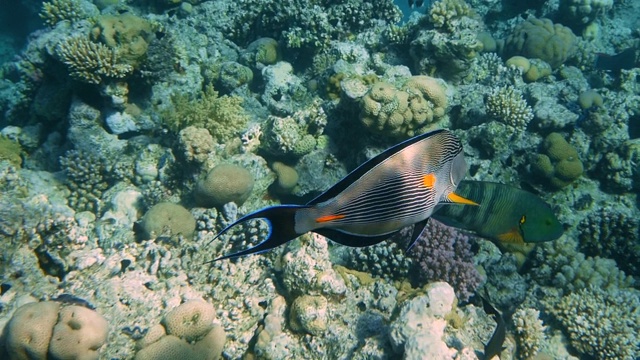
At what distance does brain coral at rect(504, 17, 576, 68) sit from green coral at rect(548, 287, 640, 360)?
678 cm

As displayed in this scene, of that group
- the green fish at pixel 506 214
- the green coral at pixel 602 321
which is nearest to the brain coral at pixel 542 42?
the green coral at pixel 602 321

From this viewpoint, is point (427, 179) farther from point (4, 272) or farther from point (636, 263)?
point (636, 263)

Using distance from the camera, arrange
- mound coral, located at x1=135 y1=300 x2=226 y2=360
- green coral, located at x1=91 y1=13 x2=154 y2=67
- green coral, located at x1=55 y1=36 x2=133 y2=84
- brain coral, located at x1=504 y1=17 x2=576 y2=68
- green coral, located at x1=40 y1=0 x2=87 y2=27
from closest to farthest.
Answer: mound coral, located at x1=135 y1=300 x2=226 y2=360 < green coral, located at x1=55 y1=36 x2=133 y2=84 < green coral, located at x1=91 y1=13 x2=154 y2=67 < green coral, located at x1=40 y1=0 x2=87 y2=27 < brain coral, located at x1=504 y1=17 x2=576 y2=68

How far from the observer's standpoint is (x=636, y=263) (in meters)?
5.66

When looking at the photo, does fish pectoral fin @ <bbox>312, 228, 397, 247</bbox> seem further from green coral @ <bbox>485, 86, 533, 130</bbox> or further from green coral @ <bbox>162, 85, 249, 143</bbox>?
green coral @ <bbox>485, 86, 533, 130</bbox>

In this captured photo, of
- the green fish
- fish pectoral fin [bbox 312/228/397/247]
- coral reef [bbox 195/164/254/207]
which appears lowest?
coral reef [bbox 195/164/254/207]

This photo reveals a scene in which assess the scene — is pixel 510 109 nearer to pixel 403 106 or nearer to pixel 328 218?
pixel 403 106

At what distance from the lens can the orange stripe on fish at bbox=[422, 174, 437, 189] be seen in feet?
5.46

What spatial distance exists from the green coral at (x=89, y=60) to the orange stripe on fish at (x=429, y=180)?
240 inches

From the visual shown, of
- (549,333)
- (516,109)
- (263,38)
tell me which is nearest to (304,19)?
(263,38)

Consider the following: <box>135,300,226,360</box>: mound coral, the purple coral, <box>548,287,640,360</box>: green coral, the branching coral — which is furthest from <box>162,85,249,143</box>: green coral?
the branching coral

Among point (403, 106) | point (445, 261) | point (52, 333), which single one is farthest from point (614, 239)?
point (52, 333)

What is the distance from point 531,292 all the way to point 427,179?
182 inches

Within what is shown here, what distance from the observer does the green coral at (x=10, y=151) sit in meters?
6.45
